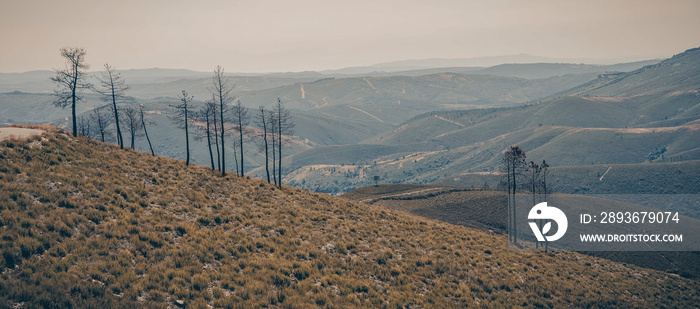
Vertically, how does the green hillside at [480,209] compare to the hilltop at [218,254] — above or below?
below

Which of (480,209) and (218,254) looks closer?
(218,254)

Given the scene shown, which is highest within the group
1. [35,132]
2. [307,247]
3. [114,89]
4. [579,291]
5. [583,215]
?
[114,89]

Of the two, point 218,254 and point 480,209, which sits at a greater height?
point 218,254

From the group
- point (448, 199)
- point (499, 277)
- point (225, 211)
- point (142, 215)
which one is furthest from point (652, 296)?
point (448, 199)

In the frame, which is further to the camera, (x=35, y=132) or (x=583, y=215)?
(x=583, y=215)

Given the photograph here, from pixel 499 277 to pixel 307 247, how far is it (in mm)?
13448

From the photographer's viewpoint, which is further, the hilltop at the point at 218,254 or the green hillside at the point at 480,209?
the green hillside at the point at 480,209

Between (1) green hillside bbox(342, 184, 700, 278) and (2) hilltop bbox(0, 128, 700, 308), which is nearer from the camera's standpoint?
(2) hilltop bbox(0, 128, 700, 308)

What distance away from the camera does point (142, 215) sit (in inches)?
855

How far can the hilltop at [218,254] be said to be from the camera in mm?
14883

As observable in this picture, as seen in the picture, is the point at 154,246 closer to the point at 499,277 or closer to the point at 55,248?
the point at 55,248

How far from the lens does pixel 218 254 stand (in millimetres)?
19250

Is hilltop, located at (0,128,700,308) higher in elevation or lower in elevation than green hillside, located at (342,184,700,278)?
higher

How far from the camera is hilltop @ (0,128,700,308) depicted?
1488cm
